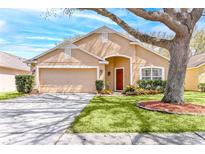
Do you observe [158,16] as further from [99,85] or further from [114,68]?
[114,68]

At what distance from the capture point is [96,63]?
687 inches

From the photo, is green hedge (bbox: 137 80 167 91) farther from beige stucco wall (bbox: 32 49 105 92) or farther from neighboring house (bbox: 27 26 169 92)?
beige stucco wall (bbox: 32 49 105 92)

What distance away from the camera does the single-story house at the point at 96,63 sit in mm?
17359

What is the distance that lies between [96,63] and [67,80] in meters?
2.66

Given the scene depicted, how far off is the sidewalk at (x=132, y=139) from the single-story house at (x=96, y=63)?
12398mm

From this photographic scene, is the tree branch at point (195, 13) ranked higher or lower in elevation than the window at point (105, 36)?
lower

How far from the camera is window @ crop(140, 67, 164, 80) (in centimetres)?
1855

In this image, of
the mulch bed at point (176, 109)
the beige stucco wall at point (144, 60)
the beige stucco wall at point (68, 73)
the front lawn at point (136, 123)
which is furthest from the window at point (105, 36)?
the front lawn at point (136, 123)

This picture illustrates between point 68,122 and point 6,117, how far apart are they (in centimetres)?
241

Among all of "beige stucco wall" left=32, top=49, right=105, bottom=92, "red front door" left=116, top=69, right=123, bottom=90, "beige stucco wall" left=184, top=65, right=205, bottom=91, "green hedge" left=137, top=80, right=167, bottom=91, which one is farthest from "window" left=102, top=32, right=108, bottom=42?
"beige stucco wall" left=184, top=65, right=205, bottom=91

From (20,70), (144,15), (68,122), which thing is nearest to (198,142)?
(68,122)

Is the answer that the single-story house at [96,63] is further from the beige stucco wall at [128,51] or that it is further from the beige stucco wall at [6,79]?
the beige stucco wall at [6,79]
